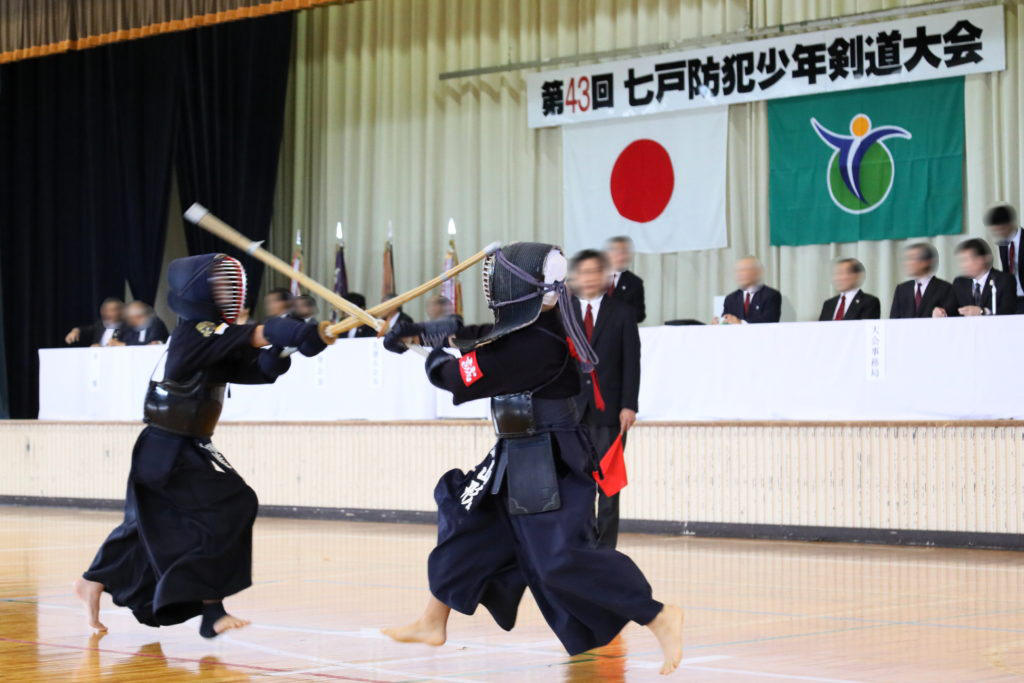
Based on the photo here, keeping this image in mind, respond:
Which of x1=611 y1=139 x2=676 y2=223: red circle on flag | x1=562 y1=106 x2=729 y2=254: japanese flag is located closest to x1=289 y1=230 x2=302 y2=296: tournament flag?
x1=562 y1=106 x2=729 y2=254: japanese flag

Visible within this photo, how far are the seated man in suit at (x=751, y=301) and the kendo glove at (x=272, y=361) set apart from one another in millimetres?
4942

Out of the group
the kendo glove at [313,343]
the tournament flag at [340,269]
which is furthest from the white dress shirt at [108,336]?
the kendo glove at [313,343]

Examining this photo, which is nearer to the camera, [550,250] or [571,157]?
[550,250]

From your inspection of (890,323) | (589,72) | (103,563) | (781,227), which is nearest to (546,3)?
(589,72)

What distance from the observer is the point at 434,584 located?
4.85 m

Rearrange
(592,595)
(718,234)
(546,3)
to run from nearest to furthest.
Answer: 1. (592,595)
2. (718,234)
3. (546,3)

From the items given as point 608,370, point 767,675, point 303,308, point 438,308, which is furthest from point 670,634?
point 303,308

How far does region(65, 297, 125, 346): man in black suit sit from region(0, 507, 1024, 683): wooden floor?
165 inches

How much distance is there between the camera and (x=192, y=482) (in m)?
5.48

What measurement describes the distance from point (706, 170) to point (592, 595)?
9.53m

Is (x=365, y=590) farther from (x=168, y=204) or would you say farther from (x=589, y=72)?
(x=168, y=204)

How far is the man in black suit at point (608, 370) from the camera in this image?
7.07 metres

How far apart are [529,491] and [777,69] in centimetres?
909

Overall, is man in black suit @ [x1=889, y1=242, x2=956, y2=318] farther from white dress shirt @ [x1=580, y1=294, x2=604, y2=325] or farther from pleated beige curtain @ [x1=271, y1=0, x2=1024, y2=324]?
pleated beige curtain @ [x1=271, y1=0, x2=1024, y2=324]
